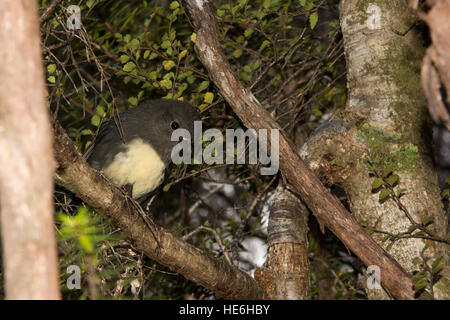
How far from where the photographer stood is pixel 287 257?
2.66 m

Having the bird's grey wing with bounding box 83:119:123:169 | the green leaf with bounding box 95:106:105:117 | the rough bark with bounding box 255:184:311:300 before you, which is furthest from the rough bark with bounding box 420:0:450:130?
the bird's grey wing with bounding box 83:119:123:169

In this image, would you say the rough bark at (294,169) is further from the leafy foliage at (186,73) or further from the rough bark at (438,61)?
the rough bark at (438,61)

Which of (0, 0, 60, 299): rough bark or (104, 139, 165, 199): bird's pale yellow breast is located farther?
(104, 139, 165, 199): bird's pale yellow breast

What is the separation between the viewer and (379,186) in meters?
2.44

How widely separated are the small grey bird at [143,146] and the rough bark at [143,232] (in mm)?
743

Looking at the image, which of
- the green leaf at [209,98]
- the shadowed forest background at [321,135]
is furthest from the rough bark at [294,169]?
the green leaf at [209,98]

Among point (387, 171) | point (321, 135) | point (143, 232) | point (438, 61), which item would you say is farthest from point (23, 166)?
point (321, 135)

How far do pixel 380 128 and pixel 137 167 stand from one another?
4.09 feet

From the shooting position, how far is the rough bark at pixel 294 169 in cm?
218

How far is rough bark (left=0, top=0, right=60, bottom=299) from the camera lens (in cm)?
96

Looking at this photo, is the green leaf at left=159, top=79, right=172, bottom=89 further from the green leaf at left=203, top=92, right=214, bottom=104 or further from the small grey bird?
the green leaf at left=203, top=92, right=214, bottom=104

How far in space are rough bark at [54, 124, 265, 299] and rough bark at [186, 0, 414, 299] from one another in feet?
1.54

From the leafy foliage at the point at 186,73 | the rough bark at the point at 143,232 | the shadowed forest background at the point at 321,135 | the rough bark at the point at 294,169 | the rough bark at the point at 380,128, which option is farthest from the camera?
the leafy foliage at the point at 186,73
